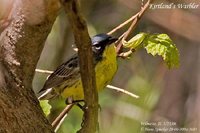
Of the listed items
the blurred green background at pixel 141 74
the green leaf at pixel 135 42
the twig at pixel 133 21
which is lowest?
the blurred green background at pixel 141 74

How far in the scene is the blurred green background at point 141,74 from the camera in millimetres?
4113

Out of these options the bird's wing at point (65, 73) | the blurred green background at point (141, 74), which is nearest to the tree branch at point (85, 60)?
the bird's wing at point (65, 73)

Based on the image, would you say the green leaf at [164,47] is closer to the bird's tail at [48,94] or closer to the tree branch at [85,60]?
the tree branch at [85,60]

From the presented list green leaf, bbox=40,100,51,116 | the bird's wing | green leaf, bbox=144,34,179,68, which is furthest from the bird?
green leaf, bbox=144,34,179,68

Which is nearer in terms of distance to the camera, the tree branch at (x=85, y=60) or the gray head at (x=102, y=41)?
the tree branch at (x=85, y=60)

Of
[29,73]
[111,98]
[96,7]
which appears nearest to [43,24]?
[29,73]

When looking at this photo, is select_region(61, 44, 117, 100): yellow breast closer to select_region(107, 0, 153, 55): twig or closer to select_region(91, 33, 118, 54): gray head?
select_region(91, 33, 118, 54): gray head

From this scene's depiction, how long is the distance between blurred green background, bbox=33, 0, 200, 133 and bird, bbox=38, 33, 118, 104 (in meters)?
0.24

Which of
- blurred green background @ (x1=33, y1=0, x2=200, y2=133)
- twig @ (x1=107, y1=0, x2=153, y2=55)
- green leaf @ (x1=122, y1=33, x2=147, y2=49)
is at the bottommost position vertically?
blurred green background @ (x1=33, y1=0, x2=200, y2=133)

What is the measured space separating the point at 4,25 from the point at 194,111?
257 centimetres

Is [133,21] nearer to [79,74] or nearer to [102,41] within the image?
[102,41]

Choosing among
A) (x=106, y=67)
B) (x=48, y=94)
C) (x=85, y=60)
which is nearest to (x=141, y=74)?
(x=48, y=94)

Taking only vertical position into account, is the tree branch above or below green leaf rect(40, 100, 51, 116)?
above

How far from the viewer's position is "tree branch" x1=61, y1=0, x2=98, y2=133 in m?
1.86
